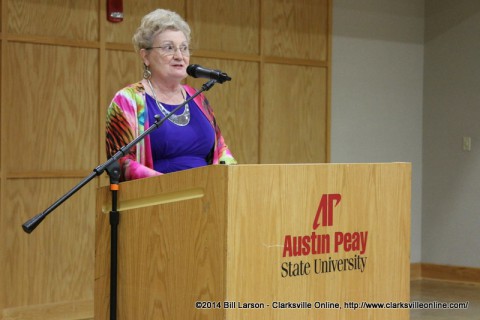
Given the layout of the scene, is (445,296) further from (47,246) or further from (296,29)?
(47,246)

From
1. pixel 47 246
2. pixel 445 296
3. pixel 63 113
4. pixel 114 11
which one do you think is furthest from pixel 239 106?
pixel 445 296

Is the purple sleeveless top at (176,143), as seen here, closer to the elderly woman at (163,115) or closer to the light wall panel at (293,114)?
the elderly woman at (163,115)

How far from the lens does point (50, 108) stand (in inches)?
209

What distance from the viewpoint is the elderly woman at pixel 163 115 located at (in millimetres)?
2922

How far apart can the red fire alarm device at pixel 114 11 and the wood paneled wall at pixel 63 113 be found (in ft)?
0.17

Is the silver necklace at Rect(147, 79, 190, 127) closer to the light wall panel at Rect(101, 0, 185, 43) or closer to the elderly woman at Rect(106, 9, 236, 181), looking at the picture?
the elderly woman at Rect(106, 9, 236, 181)

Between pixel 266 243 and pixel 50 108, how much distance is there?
3253 mm

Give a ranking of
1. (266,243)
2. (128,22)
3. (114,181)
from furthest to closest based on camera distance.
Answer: (128,22), (114,181), (266,243)

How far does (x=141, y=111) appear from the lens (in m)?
2.96

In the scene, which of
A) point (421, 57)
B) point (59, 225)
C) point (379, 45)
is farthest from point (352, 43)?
point (59, 225)

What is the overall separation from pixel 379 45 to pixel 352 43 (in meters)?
0.34

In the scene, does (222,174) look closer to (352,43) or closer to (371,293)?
(371,293)

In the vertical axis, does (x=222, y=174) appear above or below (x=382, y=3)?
below

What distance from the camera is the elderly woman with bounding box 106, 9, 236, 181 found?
2.92 meters
